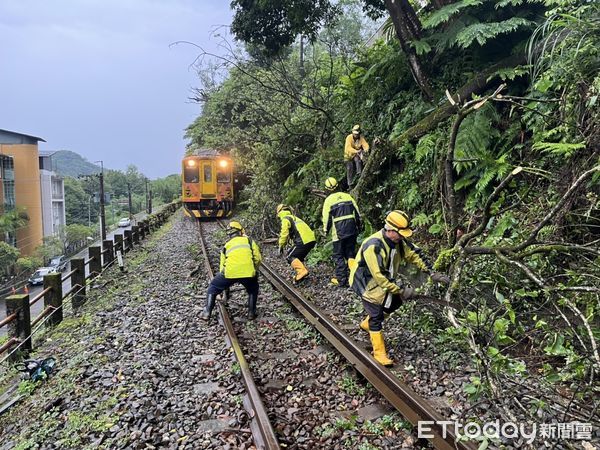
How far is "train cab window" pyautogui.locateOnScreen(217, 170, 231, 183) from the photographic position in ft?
70.2

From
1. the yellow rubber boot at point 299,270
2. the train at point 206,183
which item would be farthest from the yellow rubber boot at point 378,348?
the train at point 206,183

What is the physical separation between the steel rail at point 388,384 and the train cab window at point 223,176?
52.4 ft

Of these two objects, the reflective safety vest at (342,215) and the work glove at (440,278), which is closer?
the work glove at (440,278)

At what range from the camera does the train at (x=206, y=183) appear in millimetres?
21234

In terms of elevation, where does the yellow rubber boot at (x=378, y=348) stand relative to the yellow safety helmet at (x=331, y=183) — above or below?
below

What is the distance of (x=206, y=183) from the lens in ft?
70.0

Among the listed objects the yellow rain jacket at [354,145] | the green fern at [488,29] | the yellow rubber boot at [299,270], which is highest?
the green fern at [488,29]

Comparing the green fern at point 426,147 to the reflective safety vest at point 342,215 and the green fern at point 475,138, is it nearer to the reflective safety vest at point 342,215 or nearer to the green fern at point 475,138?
the green fern at point 475,138

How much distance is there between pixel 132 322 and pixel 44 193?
171 feet

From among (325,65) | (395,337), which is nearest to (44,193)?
(325,65)

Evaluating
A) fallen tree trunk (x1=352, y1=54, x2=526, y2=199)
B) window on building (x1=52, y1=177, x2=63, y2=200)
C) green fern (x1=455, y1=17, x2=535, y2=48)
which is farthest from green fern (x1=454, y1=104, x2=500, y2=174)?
window on building (x1=52, y1=177, x2=63, y2=200)

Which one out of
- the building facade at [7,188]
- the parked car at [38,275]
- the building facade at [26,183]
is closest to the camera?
the parked car at [38,275]

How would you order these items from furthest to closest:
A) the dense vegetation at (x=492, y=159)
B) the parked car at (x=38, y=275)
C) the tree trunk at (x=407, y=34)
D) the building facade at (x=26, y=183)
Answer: the building facade at (x=26, y=183) < the parked car at (x=38, y=275) < the tree trunk at (x=407, y=34) < the dense vegetation at (x=492, y=159)

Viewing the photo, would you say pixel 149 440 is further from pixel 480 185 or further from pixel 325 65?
pixel 325 65
